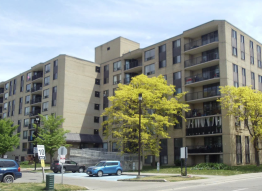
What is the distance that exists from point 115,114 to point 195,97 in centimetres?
1314

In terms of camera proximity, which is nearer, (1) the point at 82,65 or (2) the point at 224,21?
(2) the point at 224,21

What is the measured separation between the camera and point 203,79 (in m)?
45.5

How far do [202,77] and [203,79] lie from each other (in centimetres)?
35

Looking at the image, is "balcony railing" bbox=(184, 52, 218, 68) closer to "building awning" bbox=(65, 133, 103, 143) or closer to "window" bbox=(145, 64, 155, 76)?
"window" bbox=(145, 64, 155, 76)

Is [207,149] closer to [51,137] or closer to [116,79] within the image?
[51,137]

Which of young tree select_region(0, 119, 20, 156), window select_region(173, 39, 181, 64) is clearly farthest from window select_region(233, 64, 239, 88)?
young tree select_region(0, 119, 20, 156)

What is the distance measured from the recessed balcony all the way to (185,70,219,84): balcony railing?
74.4 inches

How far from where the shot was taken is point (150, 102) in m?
41.0

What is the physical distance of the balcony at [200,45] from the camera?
44.8 metres

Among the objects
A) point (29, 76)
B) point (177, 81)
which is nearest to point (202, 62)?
point (177, 81)

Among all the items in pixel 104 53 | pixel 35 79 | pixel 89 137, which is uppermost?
pixel 104 53

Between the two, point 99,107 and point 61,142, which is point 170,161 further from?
point 99,107

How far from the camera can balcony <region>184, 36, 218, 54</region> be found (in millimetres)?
44812

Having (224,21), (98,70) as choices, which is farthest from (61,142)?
(224,21)
